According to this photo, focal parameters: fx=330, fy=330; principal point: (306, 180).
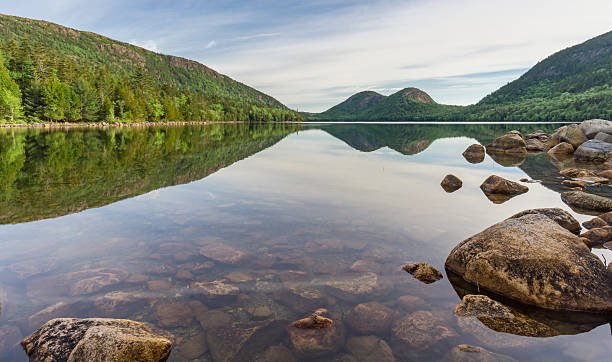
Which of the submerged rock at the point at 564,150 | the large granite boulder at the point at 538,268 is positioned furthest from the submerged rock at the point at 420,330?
the submerged rock at the point at 564,150

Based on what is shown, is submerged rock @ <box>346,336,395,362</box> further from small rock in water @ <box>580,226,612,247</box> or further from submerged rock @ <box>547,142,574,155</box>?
submerged rock @ <box>547,142,574,155</box>

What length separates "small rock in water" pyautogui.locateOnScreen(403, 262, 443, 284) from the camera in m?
7.50

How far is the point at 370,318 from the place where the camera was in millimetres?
6004

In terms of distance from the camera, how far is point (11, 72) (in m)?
88.5

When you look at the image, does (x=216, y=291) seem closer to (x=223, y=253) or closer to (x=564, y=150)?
(x=223, y=253)

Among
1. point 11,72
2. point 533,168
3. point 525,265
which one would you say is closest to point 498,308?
point 525,265

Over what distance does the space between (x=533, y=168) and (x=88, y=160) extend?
111 feet

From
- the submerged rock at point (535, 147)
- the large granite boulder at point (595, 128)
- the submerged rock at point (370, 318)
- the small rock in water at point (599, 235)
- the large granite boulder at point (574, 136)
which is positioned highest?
the large granite boulder at point (595, 128)

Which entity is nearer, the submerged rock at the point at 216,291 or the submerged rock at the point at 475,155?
the submerged rock at the point at 216,291

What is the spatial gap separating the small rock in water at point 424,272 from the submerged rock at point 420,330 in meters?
1.37

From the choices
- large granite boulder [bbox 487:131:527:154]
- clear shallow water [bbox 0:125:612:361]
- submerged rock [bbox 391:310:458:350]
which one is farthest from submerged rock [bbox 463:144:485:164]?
submerged rock [bbox 391:310:458:350]

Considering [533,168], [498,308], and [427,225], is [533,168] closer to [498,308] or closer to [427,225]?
[427,225]

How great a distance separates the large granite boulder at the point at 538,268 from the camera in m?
6.50

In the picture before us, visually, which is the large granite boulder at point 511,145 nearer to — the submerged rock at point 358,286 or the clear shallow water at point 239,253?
the clear shallow water at point 239,253
